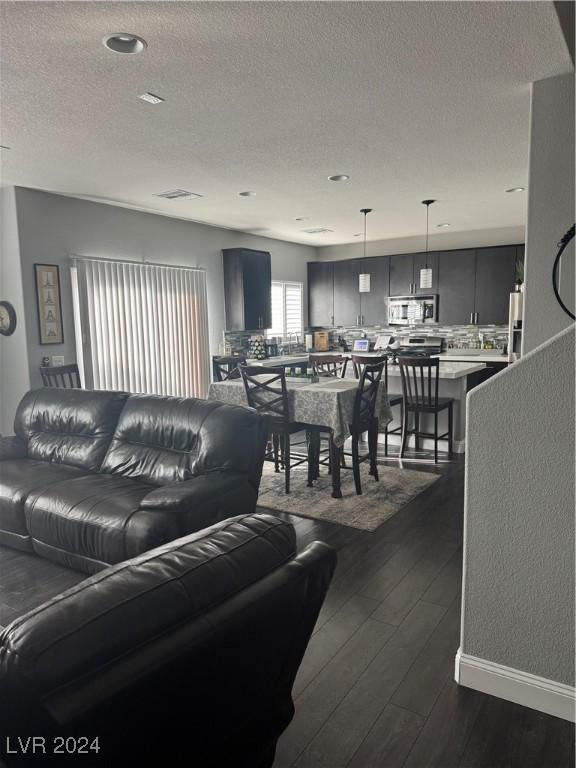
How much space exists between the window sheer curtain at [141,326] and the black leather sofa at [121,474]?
1.83 meters

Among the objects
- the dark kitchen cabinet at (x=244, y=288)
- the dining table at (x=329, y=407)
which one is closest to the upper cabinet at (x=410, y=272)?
the dark kitchen cabinet at (x=244, y=288)

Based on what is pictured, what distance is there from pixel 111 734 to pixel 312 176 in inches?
183

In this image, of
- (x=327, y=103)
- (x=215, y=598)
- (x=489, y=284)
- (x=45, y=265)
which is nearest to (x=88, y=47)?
(x=327, y=103)

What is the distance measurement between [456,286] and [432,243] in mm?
1139

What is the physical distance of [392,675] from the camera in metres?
2.17

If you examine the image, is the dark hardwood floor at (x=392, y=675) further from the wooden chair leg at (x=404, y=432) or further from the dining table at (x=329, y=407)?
the wooden chair leg at (x=404, y=432)

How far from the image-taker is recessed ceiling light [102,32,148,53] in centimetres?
238

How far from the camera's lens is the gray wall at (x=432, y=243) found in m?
8.27

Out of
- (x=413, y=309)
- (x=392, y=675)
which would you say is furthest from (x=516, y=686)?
(x=413, y=309)

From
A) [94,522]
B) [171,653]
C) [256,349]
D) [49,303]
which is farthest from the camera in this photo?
[256,349]

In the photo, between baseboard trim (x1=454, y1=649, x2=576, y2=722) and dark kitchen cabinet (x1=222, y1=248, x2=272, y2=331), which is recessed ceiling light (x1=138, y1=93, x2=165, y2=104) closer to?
baseboard trim (x1=454, y1=649, x2=576, y2=722)

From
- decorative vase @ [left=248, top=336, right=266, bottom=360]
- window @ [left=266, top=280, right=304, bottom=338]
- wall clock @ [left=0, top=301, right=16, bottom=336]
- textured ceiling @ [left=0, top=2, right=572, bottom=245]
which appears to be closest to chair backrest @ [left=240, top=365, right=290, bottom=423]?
textured ceiling @ [left=0, top=2, right=572, bottom=245]

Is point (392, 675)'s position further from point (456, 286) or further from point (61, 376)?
point (456, 286)

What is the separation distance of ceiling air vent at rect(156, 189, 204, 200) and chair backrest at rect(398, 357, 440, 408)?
2.73 m
